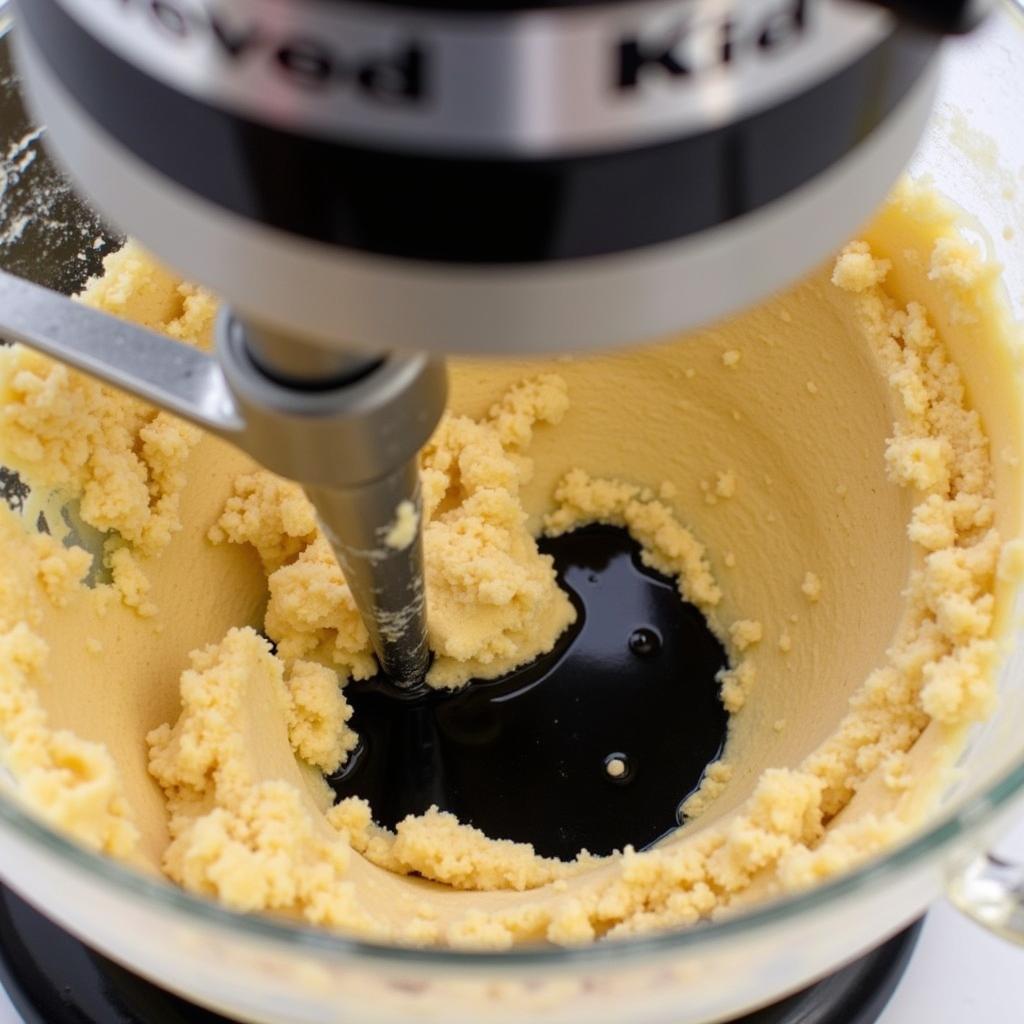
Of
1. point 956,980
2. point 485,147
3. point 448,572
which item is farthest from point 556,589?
point 485,147

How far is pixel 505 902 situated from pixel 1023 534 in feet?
1.06

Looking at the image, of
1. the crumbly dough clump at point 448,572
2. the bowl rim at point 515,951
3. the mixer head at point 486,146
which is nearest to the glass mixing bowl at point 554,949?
the bowl rim at point 515,951

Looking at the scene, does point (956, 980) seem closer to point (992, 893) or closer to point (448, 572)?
point (992, 893)

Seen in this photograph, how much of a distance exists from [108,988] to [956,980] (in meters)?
0.46

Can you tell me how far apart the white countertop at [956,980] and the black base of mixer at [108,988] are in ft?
0.11

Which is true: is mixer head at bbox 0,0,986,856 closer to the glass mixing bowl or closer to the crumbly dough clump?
the glass mixing bowl

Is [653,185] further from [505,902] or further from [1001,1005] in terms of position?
[1001,1005]

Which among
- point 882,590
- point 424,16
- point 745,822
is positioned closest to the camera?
point 424,16

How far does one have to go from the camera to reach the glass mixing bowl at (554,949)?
0.47 metres

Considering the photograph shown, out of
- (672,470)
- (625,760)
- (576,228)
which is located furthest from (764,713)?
(576,228)

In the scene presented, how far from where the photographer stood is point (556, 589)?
848 millimetres

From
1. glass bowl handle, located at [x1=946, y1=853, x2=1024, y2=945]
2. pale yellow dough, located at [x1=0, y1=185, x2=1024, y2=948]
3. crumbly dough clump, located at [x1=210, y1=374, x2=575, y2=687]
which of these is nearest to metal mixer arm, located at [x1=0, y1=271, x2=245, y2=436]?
pale yellow dough, located at [x1=0, y1=185, x2=1024, y2=948]

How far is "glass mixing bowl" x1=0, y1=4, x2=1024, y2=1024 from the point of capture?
47cm

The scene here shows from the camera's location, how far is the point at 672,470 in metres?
0.89
